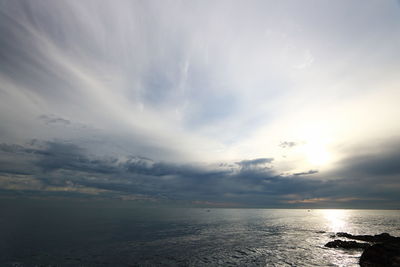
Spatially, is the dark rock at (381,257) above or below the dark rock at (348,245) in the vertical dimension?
above

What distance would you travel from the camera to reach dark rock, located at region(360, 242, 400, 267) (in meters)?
36.0

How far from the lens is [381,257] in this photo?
124 feet

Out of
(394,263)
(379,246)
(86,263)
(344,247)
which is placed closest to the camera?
(394,263)

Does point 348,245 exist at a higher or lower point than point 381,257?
lower

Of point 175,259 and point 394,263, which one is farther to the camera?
point 175,259

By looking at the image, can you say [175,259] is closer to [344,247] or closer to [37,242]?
[37,242]

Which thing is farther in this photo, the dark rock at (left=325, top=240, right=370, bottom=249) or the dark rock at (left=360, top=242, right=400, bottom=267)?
the dark rock at (left=325, top=240, right=370, bottom=249)

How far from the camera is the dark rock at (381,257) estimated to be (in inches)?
1416

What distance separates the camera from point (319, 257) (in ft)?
147

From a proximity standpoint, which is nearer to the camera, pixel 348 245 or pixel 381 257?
pixel 381 257

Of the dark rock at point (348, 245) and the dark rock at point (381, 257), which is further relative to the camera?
the dark rock at point (348, 245)

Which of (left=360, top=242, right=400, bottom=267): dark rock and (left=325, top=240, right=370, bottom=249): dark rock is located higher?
(left=360, top=242, right=400, bottom=267): dark rock

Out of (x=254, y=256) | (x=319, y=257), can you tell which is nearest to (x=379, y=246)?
(x=319, y=257)

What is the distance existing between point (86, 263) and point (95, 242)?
71.5 feet
